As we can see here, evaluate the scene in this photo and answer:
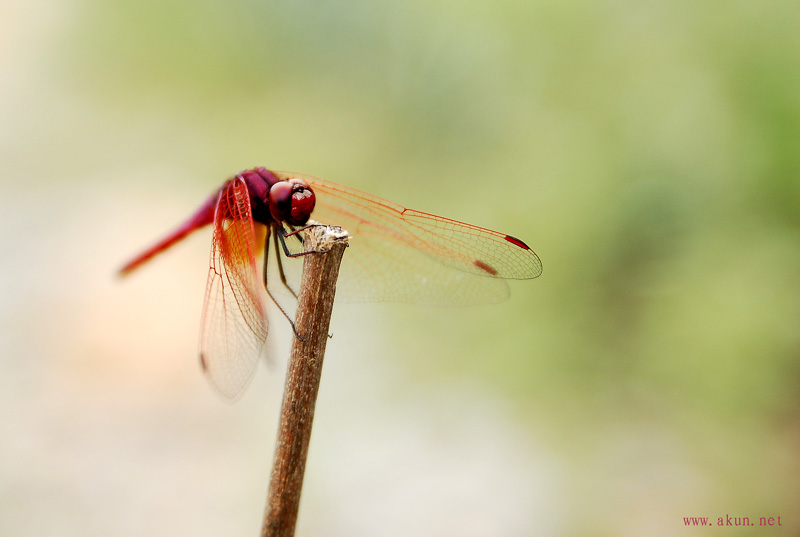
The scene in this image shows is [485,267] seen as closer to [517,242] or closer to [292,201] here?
[517,242]

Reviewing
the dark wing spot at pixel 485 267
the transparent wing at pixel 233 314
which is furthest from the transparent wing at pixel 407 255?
the transparent wing at pixel 233 314

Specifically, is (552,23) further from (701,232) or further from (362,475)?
(362,475)

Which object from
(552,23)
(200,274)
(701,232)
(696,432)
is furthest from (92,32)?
(696,432)

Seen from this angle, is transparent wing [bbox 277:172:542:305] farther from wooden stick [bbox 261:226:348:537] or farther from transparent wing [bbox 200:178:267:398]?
wooden stick [bbox 261:226:348:537]

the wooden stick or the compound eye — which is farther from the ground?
the compound eye

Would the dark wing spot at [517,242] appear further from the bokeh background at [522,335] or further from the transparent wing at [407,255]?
the bokeh background at [522,335]

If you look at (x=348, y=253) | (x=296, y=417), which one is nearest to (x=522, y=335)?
(x=348, y=253)

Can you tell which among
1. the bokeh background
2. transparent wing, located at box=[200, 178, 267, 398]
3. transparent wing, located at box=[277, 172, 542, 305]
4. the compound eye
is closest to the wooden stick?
transparent wing, located at box=[200, 178, 267, 398]
